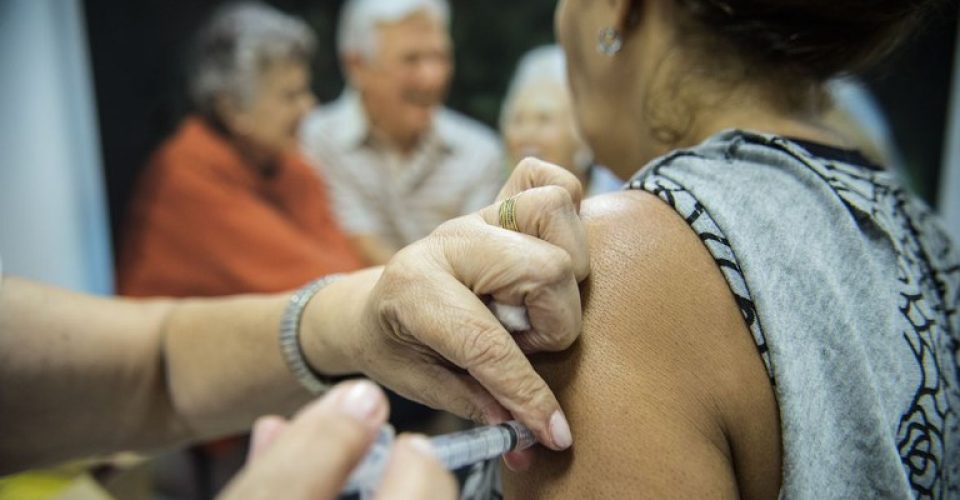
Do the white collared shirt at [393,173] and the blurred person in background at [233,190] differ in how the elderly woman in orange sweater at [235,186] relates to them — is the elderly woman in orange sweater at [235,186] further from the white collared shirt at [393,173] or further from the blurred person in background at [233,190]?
the white collared shirt at [393,173]

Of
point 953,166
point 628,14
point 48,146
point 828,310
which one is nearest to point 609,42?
point 628,14

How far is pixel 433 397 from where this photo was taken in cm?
73

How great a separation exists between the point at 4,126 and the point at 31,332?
199cm

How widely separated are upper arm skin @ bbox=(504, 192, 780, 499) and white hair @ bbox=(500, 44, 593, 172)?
2257 mm

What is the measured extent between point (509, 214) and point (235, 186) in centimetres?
230

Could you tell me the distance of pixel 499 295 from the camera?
617 mm

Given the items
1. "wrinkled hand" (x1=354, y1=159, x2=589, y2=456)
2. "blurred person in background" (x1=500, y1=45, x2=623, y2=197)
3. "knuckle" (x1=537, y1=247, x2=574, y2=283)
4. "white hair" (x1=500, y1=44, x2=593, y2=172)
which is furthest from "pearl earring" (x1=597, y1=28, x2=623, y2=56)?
"white hair" (x1=500, y1=44, x2=593, y2=172)

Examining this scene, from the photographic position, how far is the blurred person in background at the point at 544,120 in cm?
278

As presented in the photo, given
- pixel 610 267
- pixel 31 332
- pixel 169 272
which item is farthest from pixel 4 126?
pixel 610 267

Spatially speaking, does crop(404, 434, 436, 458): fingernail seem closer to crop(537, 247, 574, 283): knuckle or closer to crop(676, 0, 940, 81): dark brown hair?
crop(537, 247, 574, 283): knuckle

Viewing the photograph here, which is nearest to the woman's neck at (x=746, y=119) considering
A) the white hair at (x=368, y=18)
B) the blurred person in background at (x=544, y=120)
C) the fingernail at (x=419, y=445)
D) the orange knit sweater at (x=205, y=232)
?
the fingernail at (x=419, y=445)

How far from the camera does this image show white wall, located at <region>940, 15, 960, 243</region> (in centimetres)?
321

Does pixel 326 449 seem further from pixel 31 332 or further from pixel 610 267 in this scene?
pixel 31 332

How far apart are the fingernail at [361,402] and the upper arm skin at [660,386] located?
0.27m
